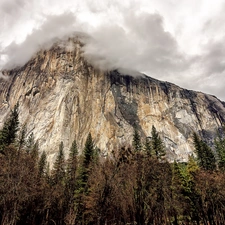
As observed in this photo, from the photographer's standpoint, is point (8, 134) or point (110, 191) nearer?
point (110, 191)

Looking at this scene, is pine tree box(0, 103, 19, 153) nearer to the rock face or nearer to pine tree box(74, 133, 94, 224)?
pine tree box(74, 133, 94, 224)

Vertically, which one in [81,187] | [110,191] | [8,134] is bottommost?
[110,191]

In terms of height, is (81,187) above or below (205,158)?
below

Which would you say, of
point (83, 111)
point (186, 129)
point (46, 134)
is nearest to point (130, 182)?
point (46, 134)

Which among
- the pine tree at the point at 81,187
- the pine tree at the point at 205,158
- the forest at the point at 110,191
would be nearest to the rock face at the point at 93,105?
the pine tree at the point at 205,158

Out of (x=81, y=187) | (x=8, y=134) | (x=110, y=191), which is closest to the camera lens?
(x=110, y=191)

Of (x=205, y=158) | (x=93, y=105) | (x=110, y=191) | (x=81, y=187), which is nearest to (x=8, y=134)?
(x=81, y=187)

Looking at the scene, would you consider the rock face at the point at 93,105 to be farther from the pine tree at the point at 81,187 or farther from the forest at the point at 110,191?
the forest at the point at 110,191

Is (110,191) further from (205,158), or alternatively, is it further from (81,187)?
(205,158)

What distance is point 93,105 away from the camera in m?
110

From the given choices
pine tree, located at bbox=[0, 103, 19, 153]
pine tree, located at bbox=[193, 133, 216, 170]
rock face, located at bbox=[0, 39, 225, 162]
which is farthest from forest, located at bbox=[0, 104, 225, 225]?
rock face, located at bbox=[0, 39, 225, 162]

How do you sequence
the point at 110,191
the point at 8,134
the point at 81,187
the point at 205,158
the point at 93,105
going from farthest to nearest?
1. the point at 93,105
2. the point at 205,158
3. the point at 8,134
4. the point at 81,187
5. the point at 110,191

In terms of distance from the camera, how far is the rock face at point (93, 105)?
Answer: 323 ft

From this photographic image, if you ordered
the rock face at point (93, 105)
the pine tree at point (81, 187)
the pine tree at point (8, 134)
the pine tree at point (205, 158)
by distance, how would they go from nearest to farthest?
the pine tree at point (81, 187) < the pine tree at point (8, 134) < the pine tree at point (205, 158) < the rock face at point (93, 105)
